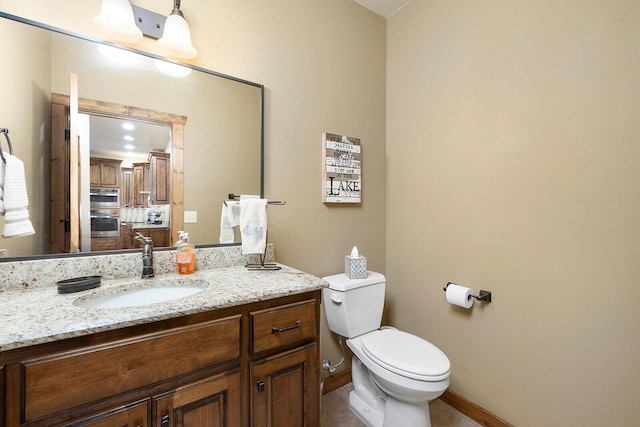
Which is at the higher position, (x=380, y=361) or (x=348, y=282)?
(x=348, y=282)

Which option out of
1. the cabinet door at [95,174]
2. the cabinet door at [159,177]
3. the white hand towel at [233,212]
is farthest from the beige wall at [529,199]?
the cabinet door at [95,174]

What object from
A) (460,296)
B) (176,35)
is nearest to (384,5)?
(176,35)

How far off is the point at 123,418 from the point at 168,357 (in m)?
0.17

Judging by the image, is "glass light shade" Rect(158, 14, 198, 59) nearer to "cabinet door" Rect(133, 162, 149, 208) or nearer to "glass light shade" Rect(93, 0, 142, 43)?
"glass light shade" Rect(93, 0, 142, 43)

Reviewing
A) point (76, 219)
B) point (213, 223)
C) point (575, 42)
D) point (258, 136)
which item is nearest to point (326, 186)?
point (258, 136)

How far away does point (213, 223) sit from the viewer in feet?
4.72

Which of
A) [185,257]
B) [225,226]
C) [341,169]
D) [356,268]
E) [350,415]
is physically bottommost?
[350,415]

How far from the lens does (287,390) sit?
1070 millimetres

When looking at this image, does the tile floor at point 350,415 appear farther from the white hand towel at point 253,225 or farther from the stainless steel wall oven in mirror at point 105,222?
the stainless steel wall oven in mirror at point 105,222

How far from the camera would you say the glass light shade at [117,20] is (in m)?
1.13

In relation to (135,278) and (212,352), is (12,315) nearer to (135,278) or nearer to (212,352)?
(135,278)

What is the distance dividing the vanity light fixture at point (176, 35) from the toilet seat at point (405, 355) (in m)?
1.75

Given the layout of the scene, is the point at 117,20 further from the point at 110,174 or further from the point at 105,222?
the point at 105,222

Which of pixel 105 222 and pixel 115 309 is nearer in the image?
pixel 115 309
